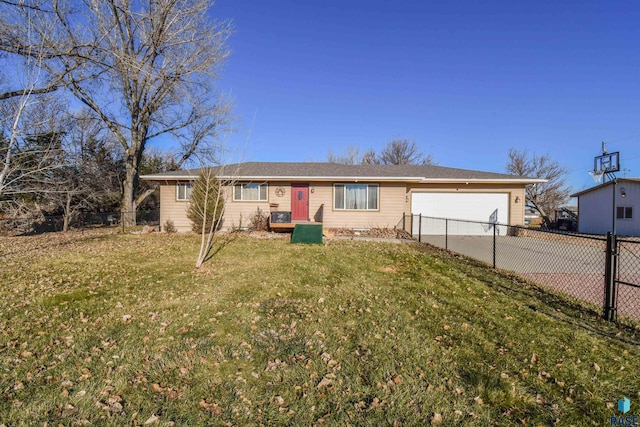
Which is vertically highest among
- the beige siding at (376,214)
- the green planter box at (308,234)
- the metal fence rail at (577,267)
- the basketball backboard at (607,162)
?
the basketball backboard at (607,162)

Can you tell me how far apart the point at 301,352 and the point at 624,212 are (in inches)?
917

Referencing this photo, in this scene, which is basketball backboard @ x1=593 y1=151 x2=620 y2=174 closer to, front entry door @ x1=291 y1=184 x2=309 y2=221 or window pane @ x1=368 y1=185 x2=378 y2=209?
window pane @ x1=368 y1=185 x2=378 y2=209


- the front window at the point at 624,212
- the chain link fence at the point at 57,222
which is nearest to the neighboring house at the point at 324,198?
the chain link fence at the point at 57,222

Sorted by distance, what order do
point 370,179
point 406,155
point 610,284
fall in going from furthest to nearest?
point 406,155 → point 370,179 → point 610,284

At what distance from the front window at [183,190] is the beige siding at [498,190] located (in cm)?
1004

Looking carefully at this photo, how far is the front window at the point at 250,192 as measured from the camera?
43.0 feet

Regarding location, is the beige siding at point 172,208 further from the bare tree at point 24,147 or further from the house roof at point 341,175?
the bare tree at point 24,147

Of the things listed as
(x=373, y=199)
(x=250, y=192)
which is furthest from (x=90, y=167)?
(x=373, y=199)

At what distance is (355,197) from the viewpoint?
1322 cm

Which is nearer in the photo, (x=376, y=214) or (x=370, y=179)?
(x=370, y=179)

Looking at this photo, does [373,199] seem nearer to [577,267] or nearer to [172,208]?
[577,267]

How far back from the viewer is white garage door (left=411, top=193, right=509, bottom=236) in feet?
44.5

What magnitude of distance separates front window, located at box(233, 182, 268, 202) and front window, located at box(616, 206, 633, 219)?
2092cm

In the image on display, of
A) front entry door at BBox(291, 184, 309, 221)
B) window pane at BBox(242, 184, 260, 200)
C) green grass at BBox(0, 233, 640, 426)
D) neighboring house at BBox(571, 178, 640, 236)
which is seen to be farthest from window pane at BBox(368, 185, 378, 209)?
neighboring house at BBox(571, 178, 640, 236)
